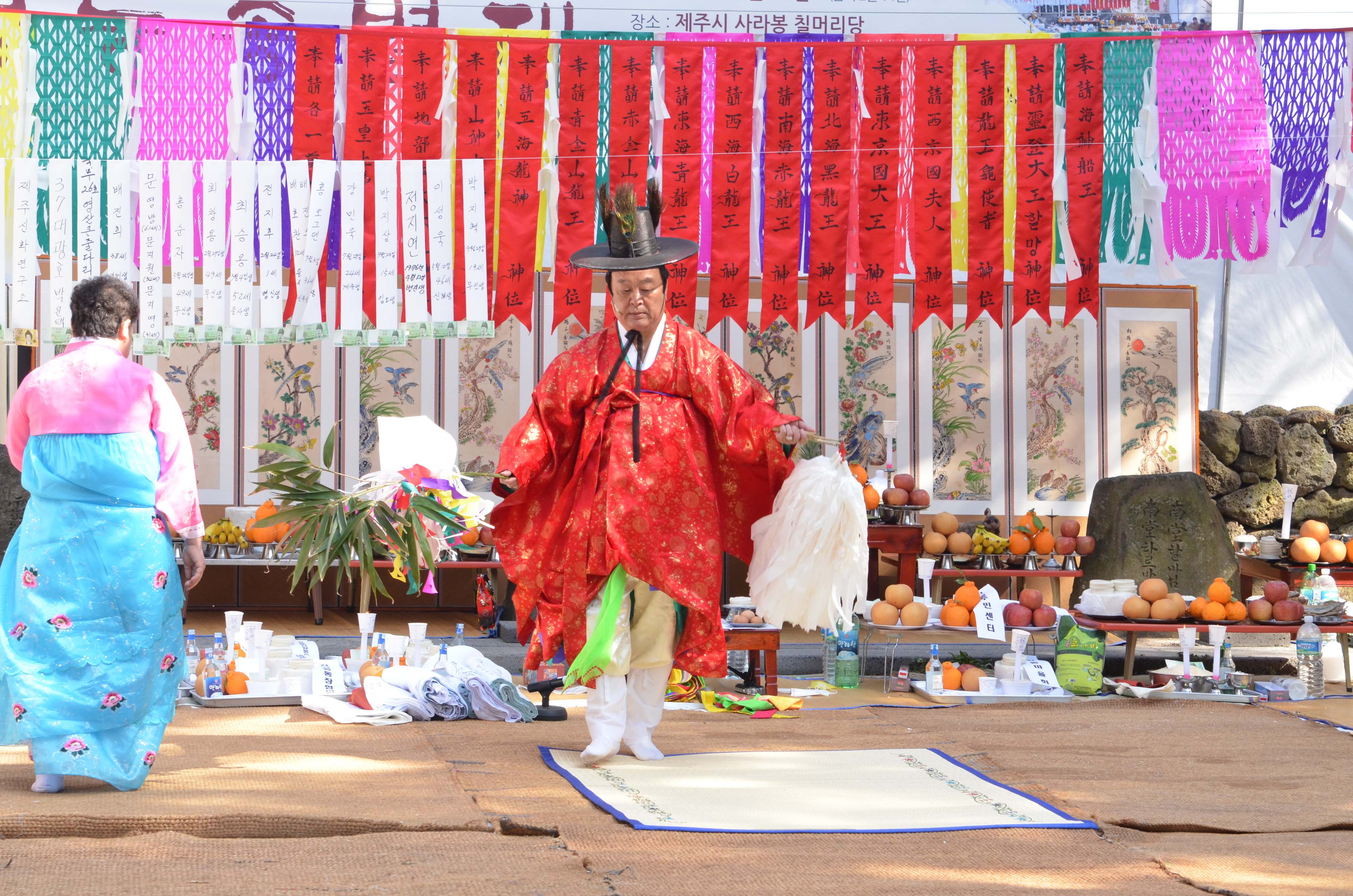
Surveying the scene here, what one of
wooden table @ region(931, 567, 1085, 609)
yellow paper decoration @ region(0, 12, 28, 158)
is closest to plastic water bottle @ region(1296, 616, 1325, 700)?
wooden table @ region(931, 567, 1085, 609)

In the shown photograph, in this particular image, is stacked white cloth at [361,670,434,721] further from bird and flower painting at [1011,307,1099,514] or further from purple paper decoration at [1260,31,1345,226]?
purple paper decoration at [1260,31,1345,226]

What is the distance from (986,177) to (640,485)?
2947 millimetres

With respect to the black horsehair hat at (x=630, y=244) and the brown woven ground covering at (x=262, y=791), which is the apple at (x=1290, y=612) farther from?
the brown woven ground covering at (x=262, y=791)

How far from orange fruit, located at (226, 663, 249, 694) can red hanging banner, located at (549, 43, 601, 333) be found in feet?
6.68

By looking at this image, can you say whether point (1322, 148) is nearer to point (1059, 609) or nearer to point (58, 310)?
point (1059, 609)

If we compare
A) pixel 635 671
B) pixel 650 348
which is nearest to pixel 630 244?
pixel 650 348

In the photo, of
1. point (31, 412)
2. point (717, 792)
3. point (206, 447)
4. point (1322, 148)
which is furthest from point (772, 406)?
point (206, 447)

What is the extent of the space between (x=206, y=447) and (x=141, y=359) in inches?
25.4

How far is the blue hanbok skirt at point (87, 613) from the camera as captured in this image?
3.42 m

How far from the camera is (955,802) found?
11.7 ft

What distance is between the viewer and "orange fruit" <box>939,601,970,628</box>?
6.05 metres

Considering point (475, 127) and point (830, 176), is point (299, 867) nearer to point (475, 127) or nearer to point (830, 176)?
point (475, 127)

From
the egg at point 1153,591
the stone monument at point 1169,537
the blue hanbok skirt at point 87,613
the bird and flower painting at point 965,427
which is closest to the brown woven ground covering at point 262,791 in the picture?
the blue hanbok skirt at point 87,613

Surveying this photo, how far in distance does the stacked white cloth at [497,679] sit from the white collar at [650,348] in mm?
1509
